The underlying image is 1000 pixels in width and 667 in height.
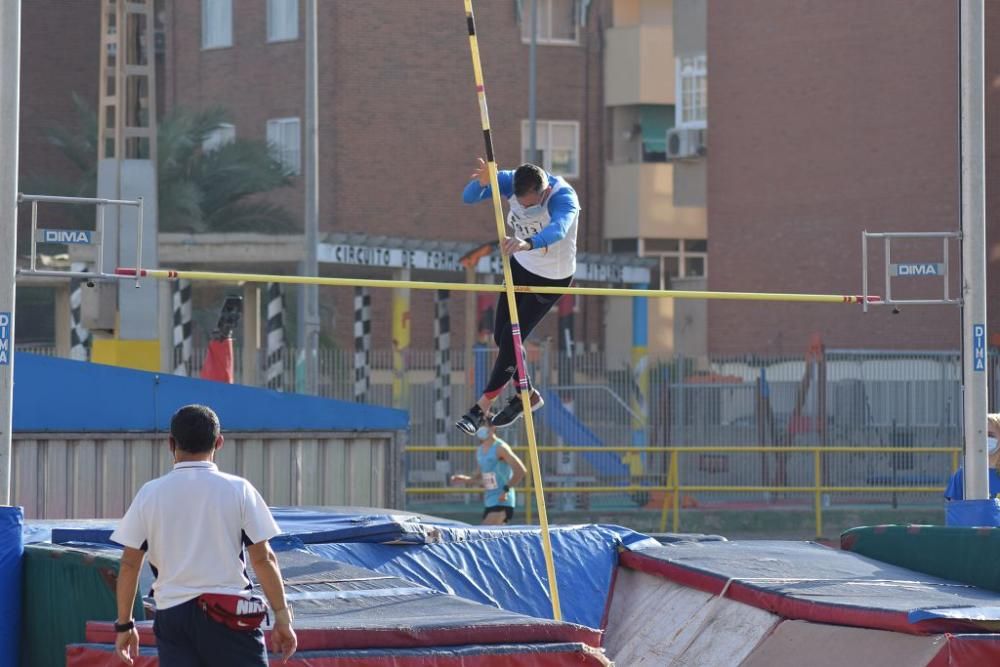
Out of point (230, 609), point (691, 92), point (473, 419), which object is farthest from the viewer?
point (691, 92)

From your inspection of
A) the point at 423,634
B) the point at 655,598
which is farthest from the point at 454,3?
the point at 423,634

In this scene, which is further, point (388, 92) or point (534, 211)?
point (388, 92)

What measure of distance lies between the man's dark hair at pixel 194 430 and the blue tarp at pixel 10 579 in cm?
240

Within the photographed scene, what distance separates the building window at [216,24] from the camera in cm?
3947

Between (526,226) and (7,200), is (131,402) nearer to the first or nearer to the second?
(526,226)

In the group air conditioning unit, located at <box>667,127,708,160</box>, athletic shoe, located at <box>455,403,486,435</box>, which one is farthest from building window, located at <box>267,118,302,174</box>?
athletic shoe, located at <box>455,403,486,435</box>

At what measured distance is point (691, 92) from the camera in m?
37.7

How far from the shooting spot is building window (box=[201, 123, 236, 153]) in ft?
121

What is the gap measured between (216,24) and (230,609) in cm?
3477

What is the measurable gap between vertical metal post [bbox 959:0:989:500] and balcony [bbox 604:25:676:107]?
92.6 feet

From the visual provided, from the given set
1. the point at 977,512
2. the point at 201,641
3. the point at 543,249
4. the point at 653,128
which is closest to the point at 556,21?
the point at 653,128

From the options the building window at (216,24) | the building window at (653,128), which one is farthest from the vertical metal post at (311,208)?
the building window at (653,128)

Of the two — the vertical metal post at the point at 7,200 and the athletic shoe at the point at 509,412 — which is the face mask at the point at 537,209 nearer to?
the athletic shoe at the point at 509,412

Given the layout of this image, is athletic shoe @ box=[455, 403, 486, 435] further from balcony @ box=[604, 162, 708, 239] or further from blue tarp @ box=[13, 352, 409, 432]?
balcony @ box=[604, 162, 708, 239]
